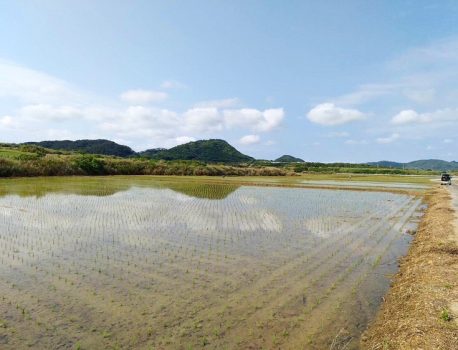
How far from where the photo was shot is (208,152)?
162 m

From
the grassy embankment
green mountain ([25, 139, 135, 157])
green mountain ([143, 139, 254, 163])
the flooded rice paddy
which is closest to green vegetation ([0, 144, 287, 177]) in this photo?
the grassy embankment

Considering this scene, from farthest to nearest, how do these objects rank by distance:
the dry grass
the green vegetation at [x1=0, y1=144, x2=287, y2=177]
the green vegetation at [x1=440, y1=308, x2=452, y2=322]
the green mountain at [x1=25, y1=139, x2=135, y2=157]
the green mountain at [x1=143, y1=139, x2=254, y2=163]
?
1. the green mountain at [x1=143, y1=139, x2=254, y2=163]
2. the green mountain at [x1=25, y1=139, x2=135, y2=157]
3. the green vegetation at [x1=0, y1=144, x2=287, y2=177]
4. the green vegetation at [x1=440, y1=308, x2=452, y2=322]
5. the dry grass

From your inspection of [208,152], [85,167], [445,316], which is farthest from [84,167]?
[208,152]

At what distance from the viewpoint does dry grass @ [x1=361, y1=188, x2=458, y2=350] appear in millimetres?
5414

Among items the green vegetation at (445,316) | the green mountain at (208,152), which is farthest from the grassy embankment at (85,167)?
the green mountain at (208,152)

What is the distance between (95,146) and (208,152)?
168ft

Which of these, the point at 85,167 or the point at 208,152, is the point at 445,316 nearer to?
the point at 85,167

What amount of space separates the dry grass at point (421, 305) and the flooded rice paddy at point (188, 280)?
37 centimetres

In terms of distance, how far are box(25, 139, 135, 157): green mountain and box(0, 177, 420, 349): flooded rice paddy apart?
135784 millimetres

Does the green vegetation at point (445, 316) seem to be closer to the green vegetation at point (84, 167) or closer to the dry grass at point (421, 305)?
the dry grass at point (421, 305)

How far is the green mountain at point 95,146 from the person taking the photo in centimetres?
14335

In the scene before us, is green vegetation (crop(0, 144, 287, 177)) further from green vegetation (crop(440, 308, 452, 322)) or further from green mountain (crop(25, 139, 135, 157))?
green mountain (crop(25, 139, 135, 157))

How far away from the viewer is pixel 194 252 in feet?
35.2

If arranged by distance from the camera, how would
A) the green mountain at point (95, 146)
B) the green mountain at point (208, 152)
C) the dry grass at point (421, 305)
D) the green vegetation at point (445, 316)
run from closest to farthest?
the dry grass at point (421, 305), the green vegetation at point (445, 316), the green mountain at point (95, 146), the green mountain at point (208, 152)
